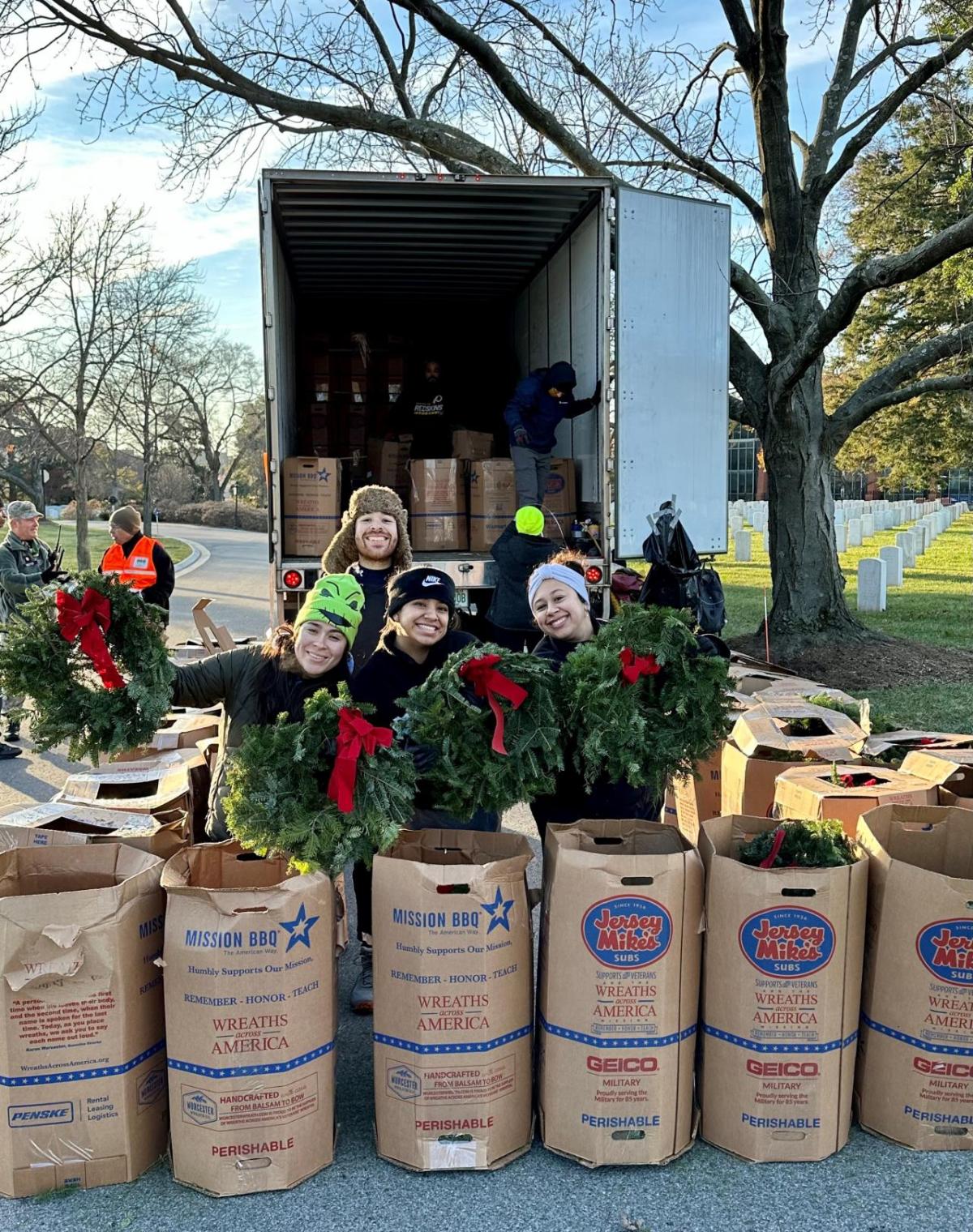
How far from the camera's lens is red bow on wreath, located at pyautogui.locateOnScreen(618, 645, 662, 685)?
9.35ft

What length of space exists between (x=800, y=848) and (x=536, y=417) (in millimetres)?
4958

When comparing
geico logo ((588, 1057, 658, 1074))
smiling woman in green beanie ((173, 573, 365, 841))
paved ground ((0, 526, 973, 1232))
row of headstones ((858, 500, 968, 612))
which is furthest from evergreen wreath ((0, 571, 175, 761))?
row of headstones ((858, 500, 968, 612))

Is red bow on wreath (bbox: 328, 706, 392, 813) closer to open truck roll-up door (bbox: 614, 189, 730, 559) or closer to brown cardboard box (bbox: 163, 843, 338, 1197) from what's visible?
brown cardboard box (bbox: 163, 843, 338, 1197)

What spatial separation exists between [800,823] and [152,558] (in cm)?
624

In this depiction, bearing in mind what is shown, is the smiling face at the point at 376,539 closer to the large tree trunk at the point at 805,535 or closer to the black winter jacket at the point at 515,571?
the black winter jacket at the point at 515,571

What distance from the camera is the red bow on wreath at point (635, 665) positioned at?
285 cm

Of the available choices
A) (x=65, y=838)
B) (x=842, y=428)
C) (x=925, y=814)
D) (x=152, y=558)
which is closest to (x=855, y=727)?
(x=925, y=814)

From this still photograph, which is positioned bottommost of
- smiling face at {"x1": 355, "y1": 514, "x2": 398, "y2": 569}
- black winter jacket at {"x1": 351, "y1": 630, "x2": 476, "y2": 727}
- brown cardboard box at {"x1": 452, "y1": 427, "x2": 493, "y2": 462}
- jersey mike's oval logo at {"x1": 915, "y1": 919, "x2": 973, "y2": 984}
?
jersey mike's oval logo at {"x1": 915, "y1": 919, "x2": 973, "y2": 984}

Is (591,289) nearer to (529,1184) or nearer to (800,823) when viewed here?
(800,823)

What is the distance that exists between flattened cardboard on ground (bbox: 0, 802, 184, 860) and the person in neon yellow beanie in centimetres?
318

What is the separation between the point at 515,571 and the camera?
6.28m

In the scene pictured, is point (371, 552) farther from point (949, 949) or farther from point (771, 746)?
point (949, 949)

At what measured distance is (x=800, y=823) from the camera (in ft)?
9.50

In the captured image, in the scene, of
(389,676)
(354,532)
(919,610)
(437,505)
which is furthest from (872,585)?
(389,676)
